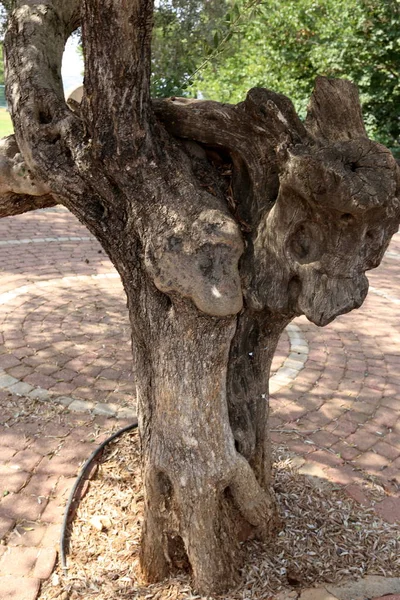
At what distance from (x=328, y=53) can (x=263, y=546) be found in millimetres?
13985

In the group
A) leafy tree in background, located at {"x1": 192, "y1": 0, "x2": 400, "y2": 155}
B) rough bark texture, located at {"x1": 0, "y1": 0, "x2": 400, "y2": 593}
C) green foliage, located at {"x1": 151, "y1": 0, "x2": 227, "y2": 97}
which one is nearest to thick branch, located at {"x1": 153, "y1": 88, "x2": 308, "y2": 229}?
rough bark texture, located at {"x1": 0, "y1": 0, "x2": 400, "y2": 593}

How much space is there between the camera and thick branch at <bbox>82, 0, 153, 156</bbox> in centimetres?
236

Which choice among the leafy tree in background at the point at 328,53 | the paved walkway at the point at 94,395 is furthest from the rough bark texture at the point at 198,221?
the leafy tree in background at the point at 328,53

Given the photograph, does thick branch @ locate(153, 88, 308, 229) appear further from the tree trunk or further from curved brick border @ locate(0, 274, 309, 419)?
curved brick border @ locate(0, 274, 309, 419)

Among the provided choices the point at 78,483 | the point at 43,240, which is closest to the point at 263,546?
the point at 78,483

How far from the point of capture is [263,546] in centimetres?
324

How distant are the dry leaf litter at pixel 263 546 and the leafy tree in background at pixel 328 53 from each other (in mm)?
11275

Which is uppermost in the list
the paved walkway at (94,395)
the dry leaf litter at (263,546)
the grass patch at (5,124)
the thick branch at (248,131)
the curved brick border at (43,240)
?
the grass patch at (5,124)

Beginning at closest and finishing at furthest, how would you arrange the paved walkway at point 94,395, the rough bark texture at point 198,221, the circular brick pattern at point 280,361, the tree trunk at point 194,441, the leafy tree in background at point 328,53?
the rough bark texture at point 198,221
the tree trunk at point 194,441
the paved walkway at point 94,395
the circular brick pattern at point 280,361
the leafy tree in background at point 328,53

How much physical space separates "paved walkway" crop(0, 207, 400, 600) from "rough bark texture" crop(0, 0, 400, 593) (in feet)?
3.53

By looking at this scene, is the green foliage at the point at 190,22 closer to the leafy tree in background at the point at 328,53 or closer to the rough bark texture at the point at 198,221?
the rough bark texture at the point at 198,221

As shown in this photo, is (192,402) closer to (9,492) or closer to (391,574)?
(391,574)

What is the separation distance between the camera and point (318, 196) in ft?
7.22

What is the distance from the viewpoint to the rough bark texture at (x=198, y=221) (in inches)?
92.6
